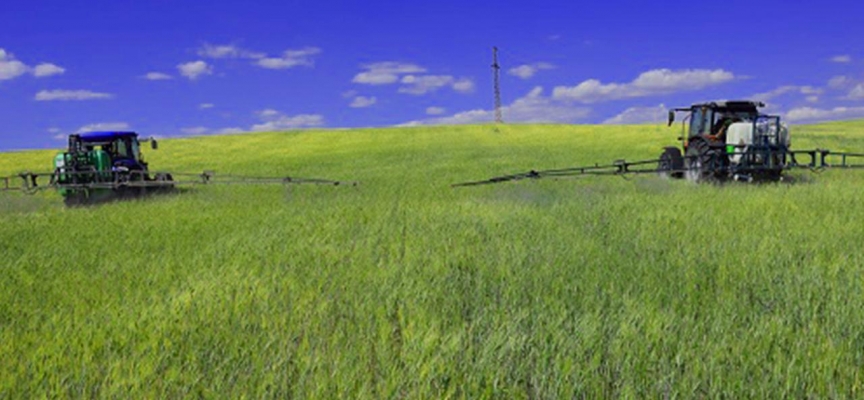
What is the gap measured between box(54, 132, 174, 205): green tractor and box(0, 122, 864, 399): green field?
21.6 feet

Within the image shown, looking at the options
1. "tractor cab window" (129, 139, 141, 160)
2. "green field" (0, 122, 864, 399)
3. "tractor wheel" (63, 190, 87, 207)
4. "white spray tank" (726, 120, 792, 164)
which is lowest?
"green field" (0, 122, 864, 399)

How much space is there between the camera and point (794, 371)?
3.08 m

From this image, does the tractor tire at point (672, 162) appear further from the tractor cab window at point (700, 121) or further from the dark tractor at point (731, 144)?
A: the tractor cab window at point (700, 121)

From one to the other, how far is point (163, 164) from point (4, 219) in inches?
1044

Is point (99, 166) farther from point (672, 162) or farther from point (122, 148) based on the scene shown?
point (672, 162)

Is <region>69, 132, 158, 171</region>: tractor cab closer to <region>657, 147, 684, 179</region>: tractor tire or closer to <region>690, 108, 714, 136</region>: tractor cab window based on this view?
<region>657, 147, 684, 179</region>: tractor tire

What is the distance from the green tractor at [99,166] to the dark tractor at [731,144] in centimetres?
1249

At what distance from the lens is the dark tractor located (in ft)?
45.1

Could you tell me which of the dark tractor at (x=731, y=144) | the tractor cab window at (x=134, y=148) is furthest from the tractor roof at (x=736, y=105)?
the tractor cab window at (x=134, y=148)

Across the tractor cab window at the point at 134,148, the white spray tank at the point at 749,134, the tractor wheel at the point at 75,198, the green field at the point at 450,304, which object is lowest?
the green field at the point at 450,304

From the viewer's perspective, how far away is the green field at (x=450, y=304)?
125 inches

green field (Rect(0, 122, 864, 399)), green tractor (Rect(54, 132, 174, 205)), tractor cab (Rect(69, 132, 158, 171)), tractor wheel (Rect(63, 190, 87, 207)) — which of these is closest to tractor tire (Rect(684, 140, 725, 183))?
green field (Rect(0, 122, 864, 399))

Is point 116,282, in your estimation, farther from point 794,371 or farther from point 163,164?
point 163,164

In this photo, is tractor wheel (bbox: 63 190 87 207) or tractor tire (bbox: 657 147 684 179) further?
tractor wheel (bbox: 63 190 87 207)
